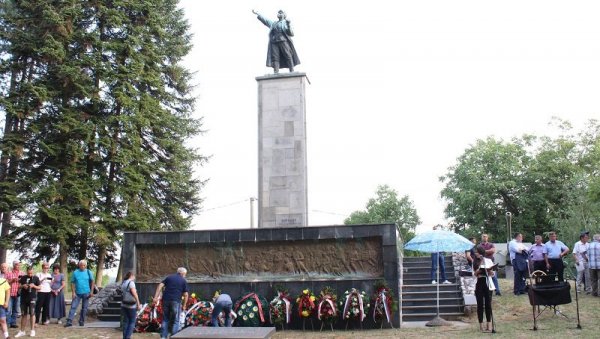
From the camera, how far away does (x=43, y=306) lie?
47.8ft

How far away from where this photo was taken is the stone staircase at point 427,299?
13875mm

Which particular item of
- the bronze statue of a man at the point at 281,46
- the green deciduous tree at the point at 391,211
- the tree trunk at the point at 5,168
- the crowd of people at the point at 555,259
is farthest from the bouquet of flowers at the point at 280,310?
the green deciduous tree at the point at 391,211

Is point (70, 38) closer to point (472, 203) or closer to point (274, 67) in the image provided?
point (274, 67)

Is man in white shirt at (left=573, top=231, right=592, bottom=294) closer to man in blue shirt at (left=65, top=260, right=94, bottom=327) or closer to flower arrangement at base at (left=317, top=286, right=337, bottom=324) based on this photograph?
flower arrangement at base at (left=317, top=286, right=337, bottom=324)

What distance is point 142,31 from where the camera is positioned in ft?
82.2

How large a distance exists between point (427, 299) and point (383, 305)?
2.41 meters

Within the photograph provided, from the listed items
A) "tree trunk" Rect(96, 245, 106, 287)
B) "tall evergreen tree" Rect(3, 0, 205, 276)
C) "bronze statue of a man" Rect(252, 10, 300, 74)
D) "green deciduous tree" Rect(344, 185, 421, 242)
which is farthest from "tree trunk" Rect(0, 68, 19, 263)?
"green deciduous tree" Rect(344, 185, 421, 242)

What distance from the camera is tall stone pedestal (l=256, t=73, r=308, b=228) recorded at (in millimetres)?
16359

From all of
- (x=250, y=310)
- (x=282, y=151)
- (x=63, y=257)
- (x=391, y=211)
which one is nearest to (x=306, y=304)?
(x=250, y=310)

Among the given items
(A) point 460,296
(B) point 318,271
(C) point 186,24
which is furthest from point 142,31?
(A) point 460,296

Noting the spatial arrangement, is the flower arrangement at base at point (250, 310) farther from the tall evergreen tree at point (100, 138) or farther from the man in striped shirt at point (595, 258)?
the tall evergreen tree at point (100, 138)

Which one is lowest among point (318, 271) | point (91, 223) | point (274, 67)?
point (318, 271)

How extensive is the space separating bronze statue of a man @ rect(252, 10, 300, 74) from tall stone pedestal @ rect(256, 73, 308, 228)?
67cm

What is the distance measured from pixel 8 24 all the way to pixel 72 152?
6619 millimetres
